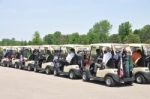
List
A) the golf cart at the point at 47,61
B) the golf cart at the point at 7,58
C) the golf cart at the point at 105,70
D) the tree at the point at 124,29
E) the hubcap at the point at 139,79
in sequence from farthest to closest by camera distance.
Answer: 1. the tree at the point at 124,29
2. the golf cart at the point at 7,58
3. the golf cart at the point at 47,61
4. the hubcap at the point at 139,79
5. the golf cart at the point at 105,70

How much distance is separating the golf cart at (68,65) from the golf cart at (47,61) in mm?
834

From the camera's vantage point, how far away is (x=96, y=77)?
14359 millimetres

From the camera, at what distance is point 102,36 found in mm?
63812

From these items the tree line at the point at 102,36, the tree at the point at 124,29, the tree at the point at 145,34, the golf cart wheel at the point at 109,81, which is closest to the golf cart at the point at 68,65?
the golf cart wheel at the point at 109,81

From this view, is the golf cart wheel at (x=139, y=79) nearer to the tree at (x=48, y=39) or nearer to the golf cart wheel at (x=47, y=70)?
the golf cart wheel at (x=47, y=70)

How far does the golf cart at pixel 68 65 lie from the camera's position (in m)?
16.3

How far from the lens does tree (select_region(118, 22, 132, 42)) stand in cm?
5522

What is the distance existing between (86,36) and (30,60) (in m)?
44.8

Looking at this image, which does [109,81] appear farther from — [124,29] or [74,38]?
[74,38]

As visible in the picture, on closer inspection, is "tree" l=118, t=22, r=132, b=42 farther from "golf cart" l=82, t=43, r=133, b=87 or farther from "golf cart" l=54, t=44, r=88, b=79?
"golf cart" l=82, t=43, r=133, b=87

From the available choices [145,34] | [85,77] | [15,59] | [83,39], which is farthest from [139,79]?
[145,34]

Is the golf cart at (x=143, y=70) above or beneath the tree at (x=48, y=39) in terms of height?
beneath

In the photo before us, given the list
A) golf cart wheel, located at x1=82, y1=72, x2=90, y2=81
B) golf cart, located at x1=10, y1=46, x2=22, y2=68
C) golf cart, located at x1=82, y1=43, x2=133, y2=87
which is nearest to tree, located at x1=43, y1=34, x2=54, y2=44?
golf cart, located at x1=10, y1=46, x2=22, y2=68

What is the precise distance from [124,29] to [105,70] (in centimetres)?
4291
